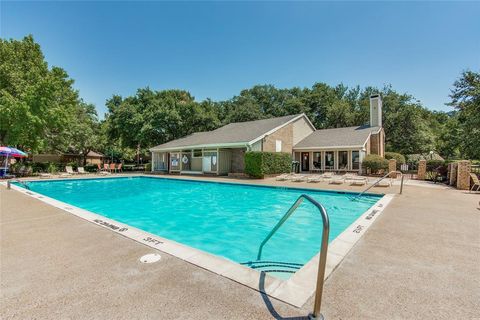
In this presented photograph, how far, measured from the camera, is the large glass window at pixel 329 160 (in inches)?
847

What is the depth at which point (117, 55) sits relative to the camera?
20.3 meters

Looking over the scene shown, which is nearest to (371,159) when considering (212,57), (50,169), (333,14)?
(333,14)

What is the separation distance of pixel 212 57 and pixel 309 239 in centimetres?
2099

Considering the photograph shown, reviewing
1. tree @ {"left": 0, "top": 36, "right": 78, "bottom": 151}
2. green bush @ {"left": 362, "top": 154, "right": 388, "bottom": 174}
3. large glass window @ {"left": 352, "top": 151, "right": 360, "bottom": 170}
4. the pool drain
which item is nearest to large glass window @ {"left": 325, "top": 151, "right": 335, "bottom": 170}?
large glass window @ {"left": 352, "top": 151, "right": 360, "bottom": 170}

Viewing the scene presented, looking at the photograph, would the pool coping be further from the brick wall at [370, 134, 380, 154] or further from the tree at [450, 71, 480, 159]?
the brick wall at [370, 134, 380, 154]

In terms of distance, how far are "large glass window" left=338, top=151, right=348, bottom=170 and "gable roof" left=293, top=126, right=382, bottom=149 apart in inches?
35.5

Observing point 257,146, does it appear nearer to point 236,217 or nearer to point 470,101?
point 236,217

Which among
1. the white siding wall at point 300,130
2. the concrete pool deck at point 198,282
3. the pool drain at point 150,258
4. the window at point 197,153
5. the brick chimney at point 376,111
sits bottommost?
the concrete pool deck at point 198,282

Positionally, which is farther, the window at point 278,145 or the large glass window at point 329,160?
the large glass window at point 329,160

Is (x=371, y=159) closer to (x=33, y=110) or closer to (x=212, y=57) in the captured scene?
(x=212, y=57)

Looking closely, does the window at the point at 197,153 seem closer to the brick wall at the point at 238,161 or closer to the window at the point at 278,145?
the brick wall at the point at 238,161

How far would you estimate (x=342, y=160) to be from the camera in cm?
2108

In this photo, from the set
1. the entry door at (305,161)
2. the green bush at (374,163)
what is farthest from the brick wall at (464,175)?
the entry door at (305,161)

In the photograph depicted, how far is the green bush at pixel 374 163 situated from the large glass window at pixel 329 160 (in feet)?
9.35
